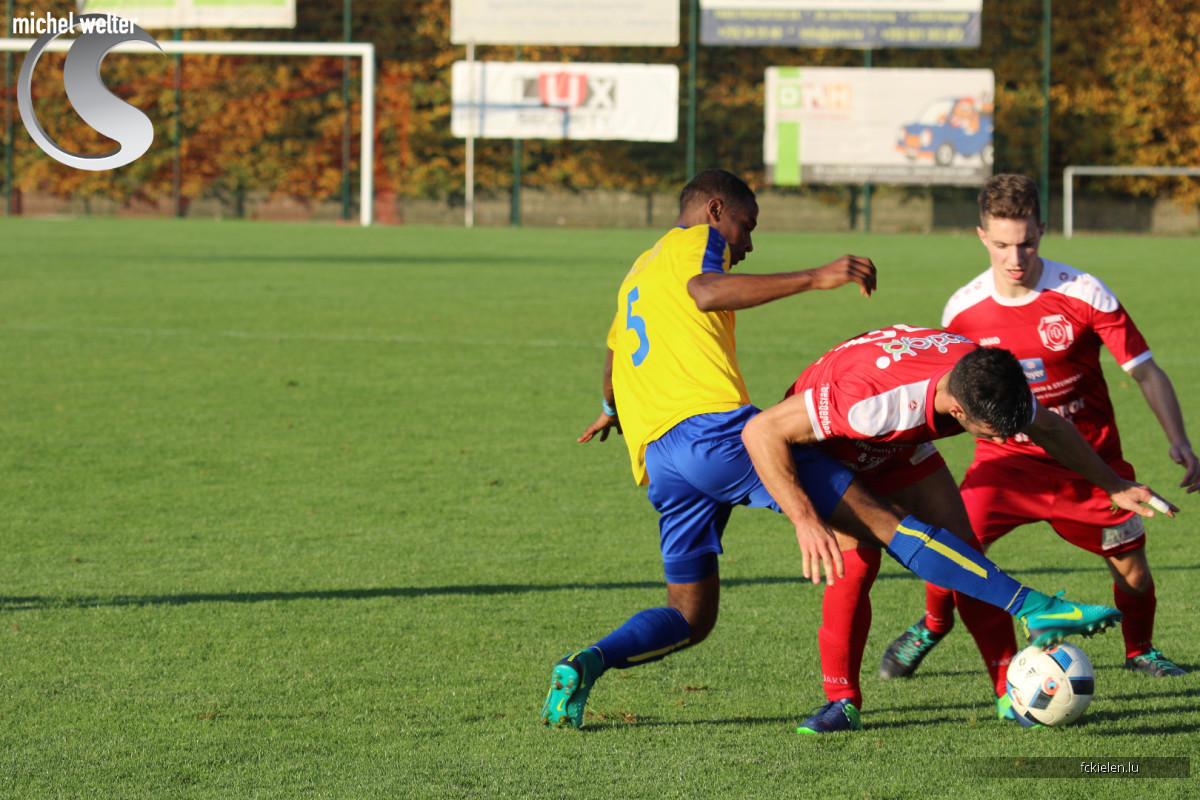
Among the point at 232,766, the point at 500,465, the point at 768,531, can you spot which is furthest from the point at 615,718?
the point at 500,465

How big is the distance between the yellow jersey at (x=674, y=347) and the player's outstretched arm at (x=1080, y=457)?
0.83m

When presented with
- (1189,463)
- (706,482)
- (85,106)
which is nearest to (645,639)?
(706,482)

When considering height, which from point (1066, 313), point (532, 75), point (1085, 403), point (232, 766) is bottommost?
point (232, 766)

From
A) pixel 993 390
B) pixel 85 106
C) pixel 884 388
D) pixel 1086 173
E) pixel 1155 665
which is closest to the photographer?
pixel 993 390

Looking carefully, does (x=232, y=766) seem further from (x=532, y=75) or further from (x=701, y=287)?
(x=532, y=75)

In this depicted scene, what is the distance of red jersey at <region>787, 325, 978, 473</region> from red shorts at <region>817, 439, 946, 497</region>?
2.9 inches

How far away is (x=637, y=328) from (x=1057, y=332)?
1483 mm

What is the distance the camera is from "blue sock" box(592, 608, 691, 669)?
13.8ft

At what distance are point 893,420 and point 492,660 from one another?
1.86m

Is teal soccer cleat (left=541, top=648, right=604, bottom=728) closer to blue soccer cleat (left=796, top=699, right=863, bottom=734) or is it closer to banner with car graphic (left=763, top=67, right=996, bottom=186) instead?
blue soccer cleat (left=796, top=699, right=863, bottom=734)

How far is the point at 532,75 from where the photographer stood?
3472 centimetres

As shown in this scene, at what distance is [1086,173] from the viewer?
36438 millimetres

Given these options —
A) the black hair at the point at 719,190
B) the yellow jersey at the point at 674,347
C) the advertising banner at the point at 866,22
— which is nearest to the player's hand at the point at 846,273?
the yellow jersey at the point at 674,347

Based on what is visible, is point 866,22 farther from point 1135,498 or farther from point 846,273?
point 846,273
